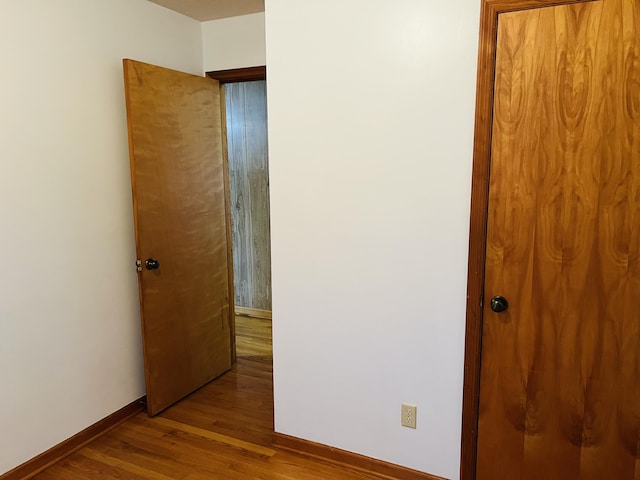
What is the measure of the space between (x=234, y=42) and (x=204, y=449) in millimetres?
2423

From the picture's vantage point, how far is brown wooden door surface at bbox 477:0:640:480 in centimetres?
166

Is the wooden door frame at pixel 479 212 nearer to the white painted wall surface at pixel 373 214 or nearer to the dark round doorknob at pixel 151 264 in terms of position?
the white painted wall surface at pixel 373 214

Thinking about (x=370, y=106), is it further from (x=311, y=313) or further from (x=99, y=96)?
(x=99, y=96)

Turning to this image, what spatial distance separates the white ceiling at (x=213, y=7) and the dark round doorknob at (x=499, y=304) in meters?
2.08

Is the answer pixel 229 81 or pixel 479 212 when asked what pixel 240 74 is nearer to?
pixel 229 81

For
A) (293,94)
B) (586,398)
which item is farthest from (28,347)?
(586,398)

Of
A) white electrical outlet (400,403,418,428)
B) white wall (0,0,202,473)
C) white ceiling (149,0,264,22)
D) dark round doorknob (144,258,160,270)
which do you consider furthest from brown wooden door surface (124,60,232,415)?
white electrical outlet (400,403,418,428)

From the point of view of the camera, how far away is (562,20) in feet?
5.48

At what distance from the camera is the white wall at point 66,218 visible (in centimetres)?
211

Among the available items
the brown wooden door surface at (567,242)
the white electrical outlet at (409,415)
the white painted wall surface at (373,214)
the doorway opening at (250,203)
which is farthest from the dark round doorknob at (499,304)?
the doorway opening at (250,203)

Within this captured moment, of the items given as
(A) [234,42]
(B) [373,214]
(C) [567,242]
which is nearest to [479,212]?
(C) [567,242]

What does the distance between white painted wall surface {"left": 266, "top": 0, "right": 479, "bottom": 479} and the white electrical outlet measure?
3cm

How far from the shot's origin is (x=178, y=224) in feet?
9.39

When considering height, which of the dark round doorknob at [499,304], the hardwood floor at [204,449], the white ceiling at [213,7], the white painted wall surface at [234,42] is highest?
the white ceiling at [213,7]
